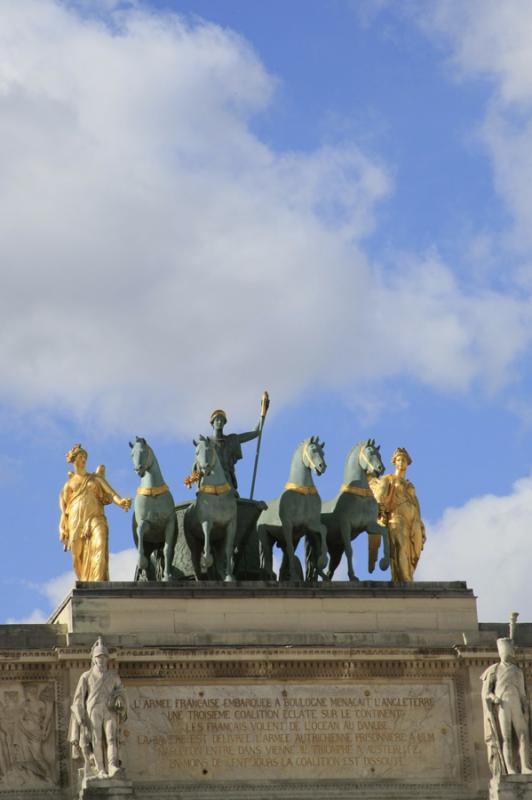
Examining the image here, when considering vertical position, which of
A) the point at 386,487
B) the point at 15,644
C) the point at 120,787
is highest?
the point at 386,487

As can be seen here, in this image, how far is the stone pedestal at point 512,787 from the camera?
52875 mm

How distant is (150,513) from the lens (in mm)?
55406

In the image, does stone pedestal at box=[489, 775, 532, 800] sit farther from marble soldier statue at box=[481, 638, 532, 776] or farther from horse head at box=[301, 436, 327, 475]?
horse head at box=[301, 436, 327, 475]

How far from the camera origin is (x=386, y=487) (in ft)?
190

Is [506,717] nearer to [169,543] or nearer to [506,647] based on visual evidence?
[506,647]

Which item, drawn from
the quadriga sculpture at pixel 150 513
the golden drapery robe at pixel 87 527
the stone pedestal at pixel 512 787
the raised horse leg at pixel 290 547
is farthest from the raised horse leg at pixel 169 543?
the stone pedestal at pixel 512 787

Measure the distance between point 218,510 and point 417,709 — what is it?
569 cm

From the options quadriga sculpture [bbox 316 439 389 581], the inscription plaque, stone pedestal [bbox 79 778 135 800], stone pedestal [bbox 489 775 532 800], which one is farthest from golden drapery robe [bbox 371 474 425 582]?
stone pedestal [bbox 79 778 135 800]

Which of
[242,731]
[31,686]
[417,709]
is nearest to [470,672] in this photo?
[417,709]

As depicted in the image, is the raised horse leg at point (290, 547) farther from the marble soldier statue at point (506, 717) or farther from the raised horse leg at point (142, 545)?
the marble soldier statue at point (506, 717)

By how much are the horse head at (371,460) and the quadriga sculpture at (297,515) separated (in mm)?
906

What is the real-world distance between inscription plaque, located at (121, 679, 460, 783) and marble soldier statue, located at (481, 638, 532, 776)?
108 centimetres

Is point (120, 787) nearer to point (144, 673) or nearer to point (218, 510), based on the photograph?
point (144, 673)

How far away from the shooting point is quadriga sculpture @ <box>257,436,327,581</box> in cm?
5609
